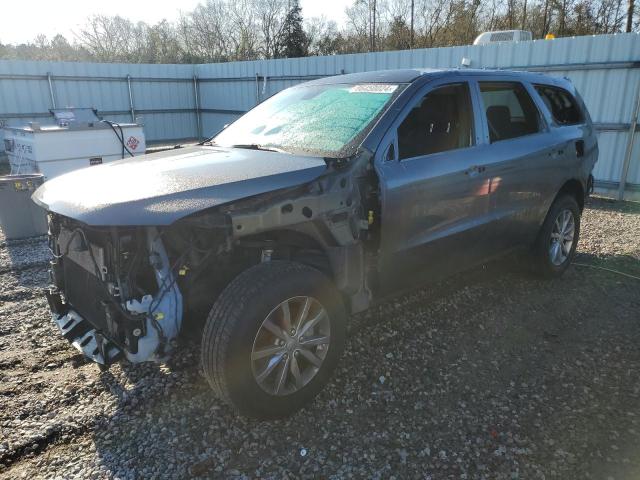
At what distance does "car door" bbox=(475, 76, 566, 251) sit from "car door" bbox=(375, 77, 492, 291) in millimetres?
164

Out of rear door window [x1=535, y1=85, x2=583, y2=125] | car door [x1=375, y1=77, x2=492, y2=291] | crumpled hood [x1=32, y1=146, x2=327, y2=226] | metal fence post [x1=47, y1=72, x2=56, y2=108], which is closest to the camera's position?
crumpled hood [x1=32, y1=146, x2=327, y2=226]

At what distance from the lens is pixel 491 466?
2469 mm

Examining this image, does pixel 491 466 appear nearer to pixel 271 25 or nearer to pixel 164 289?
pixel 164 289

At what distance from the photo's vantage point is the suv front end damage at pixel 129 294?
2.51 m

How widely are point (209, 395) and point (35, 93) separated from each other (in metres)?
14.2

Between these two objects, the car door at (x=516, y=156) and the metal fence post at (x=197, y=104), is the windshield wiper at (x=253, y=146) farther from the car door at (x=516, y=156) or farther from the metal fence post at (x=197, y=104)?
the metal fence post at (x=197, y=104)

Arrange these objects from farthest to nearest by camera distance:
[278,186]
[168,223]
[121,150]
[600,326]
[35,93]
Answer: [35,93], [121,150], [600,326], [278,186], [168,223]

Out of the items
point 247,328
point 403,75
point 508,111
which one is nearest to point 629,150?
point 508,111

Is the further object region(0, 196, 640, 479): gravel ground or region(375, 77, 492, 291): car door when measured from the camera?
region(375, 77, 492, 291): car door

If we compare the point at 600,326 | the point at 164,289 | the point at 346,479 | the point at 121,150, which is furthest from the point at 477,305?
the point at 121,150

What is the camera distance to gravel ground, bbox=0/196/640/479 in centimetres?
249

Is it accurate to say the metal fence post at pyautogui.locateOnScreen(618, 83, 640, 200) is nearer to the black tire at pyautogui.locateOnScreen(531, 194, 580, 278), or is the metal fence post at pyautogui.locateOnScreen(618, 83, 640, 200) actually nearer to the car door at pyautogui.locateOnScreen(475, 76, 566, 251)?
the black tire at pyautogui.locateOnScreen(531, 194, 580, 278)

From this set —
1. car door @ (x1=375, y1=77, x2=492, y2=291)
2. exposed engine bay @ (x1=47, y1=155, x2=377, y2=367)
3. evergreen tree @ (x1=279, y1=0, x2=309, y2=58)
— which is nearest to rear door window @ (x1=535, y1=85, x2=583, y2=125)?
car door @ (x1=375, y1=77, x2=492, y2=291)

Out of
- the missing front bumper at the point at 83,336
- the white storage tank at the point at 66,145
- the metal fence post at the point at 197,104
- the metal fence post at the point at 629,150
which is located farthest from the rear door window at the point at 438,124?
the metal fence post at the point at 197,104
